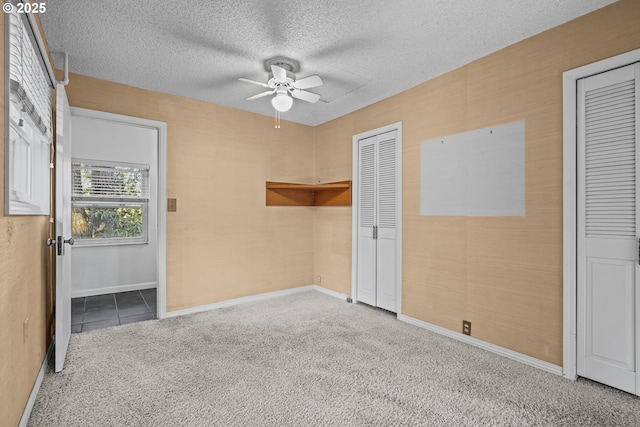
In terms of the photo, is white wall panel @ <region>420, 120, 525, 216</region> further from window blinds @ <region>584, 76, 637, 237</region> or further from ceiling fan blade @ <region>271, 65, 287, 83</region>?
ceiling fan blade @ <region>271, 65, 287, 83</region>

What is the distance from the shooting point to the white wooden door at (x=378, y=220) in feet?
12.9

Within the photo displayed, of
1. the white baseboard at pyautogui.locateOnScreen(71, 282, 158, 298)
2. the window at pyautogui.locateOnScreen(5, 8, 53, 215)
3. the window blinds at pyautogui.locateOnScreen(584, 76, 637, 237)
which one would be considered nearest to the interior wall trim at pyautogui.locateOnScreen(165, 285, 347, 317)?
the white baseboard at pyautogui.locateOnScreen(71, 282, 158, 298)

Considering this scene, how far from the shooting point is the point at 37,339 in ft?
7.57

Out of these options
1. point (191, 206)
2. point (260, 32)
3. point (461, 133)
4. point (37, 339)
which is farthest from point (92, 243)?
point (461, 133)

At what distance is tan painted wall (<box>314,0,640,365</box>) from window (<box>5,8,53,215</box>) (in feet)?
10.6

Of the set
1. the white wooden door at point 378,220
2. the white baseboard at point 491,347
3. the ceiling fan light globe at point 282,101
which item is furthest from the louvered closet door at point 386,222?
the ceiling fan light globe at point 282,101

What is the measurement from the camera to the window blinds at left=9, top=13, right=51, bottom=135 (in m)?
1.59

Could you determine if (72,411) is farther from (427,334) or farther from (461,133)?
(461,133)

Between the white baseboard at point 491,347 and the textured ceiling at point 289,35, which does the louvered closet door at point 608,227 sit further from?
the textured ceiling at point 289,35

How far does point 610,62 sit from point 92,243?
6252mm

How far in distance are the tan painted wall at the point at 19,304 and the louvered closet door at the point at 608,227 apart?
11.3 feet

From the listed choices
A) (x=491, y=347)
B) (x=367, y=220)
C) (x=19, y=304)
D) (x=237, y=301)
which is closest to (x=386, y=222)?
(x=367, y=220)

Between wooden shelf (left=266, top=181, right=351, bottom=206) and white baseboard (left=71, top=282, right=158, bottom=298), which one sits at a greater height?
wooden shelf (left=266, top=181, right=351, bottom=206)

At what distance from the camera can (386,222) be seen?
404 centimetres
